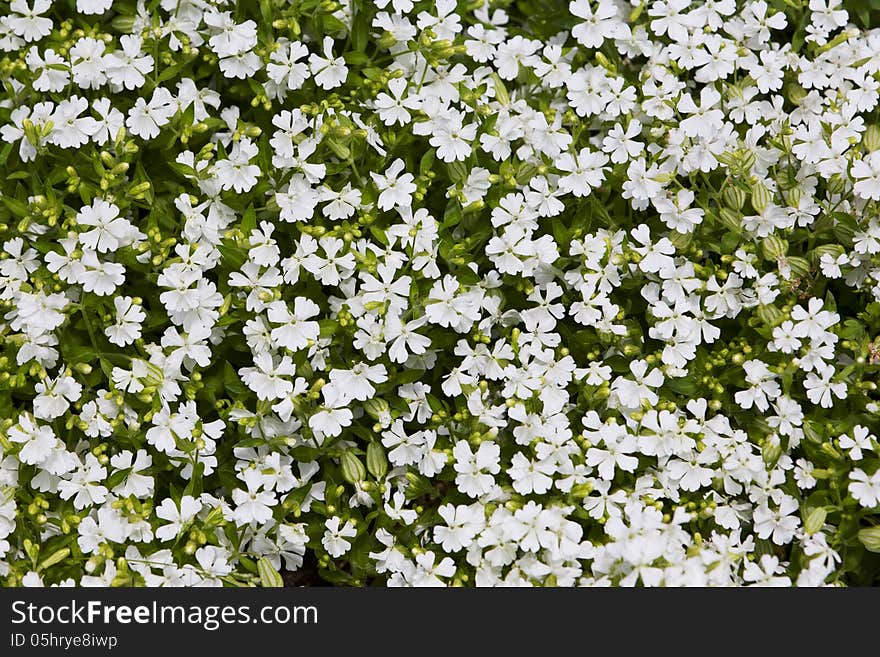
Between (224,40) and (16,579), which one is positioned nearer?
(16,579)

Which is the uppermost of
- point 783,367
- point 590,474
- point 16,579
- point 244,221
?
point 244,221

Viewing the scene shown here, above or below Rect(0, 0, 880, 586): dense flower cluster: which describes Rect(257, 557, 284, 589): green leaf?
below

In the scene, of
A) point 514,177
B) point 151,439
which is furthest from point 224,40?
point 151,439

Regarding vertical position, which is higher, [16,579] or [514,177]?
[514,177]

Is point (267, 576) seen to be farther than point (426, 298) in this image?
No

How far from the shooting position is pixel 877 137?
294 centimetres

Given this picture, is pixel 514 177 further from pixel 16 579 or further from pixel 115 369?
pixel 16 579

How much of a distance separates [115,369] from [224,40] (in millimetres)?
1143

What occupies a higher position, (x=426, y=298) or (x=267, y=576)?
(x=426, y=298)

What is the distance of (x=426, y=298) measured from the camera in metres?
2.82

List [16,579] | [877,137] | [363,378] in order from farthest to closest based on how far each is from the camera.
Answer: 1. [877,137]
2. [363,378]
3. [16,579]

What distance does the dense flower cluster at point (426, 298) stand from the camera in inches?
106

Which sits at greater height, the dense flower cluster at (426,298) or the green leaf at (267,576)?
the dense flower cluster at (426,298)

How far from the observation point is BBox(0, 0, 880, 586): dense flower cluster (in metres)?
2.69
